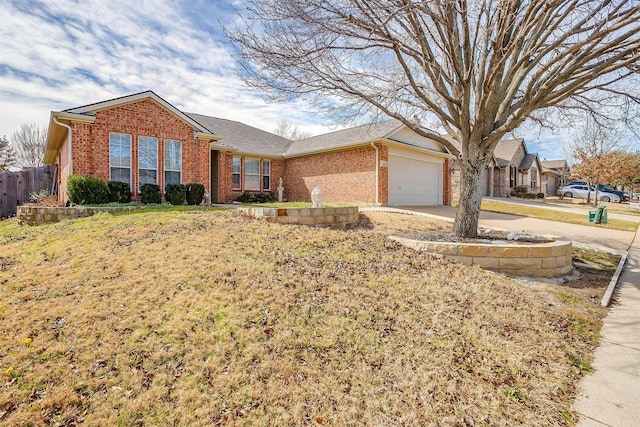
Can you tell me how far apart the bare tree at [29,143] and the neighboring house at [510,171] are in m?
37.3

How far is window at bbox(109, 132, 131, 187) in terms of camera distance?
36.2ft

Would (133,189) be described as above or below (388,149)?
below

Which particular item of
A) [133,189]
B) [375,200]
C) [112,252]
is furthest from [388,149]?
[112,252]

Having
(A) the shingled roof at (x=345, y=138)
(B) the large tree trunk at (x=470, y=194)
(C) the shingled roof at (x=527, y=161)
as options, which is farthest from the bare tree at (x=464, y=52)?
(C) the shingled roof at (x=527, y=161)

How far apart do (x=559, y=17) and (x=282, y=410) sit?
7.67 meters

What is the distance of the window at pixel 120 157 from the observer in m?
11.0

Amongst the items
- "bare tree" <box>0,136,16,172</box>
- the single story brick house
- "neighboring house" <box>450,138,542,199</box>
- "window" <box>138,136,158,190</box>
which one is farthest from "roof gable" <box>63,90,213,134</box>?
"bare tree" <box>0,136,16,172</box>

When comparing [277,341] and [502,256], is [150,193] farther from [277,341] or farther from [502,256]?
[502,256]

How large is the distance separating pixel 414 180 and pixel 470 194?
371 inches

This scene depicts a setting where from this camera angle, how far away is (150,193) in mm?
11188

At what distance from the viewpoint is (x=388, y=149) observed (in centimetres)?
1423

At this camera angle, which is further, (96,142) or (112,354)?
(96,142)

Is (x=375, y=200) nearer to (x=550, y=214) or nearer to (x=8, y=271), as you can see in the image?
(x=550, y=214)

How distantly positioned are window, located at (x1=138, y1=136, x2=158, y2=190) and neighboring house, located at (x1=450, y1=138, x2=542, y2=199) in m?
21.0
